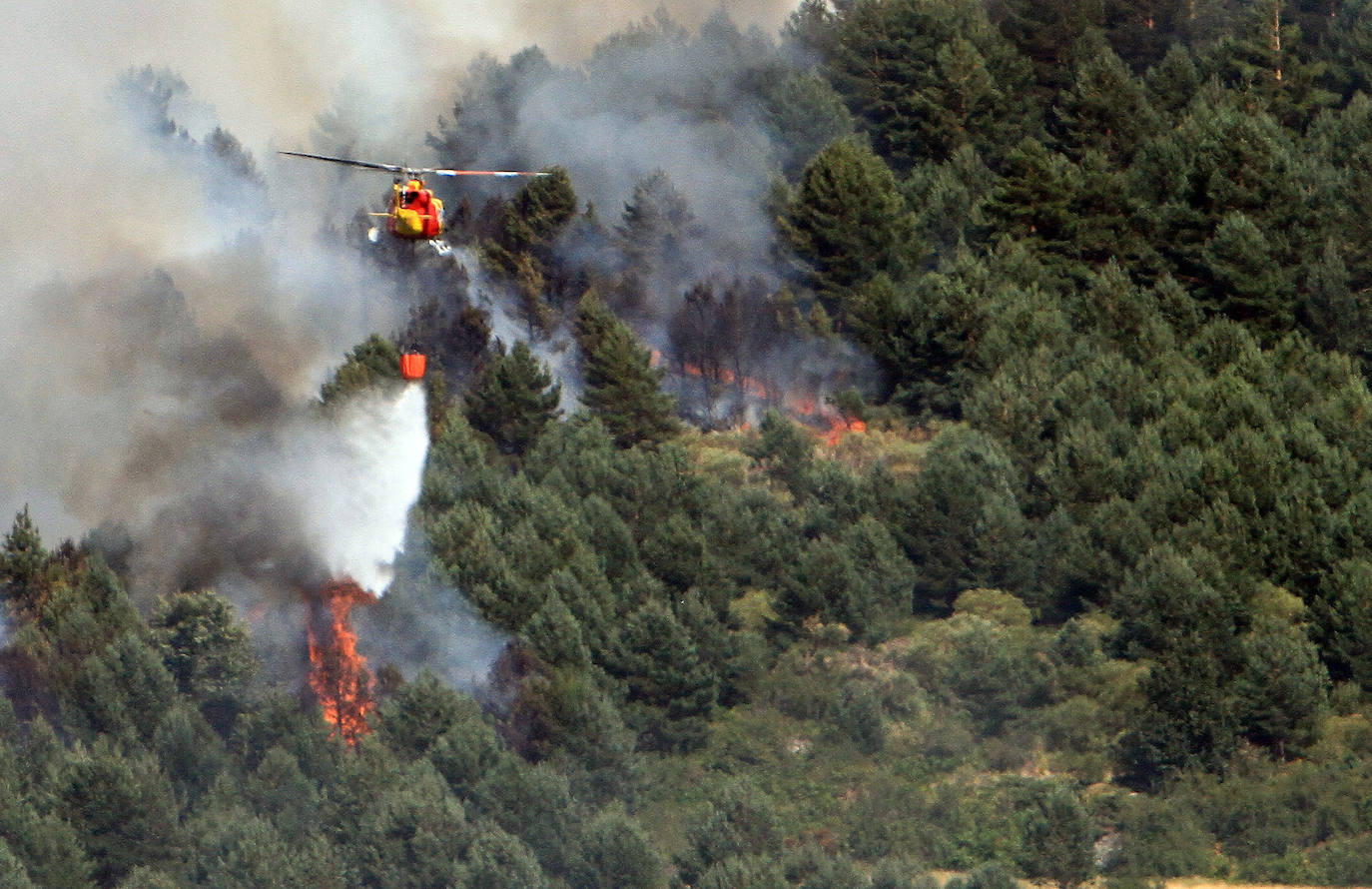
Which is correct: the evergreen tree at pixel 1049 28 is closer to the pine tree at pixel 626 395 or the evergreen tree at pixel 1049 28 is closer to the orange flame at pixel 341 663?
the pine tree at pixel 626 395

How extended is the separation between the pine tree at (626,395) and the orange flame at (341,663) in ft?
36.1

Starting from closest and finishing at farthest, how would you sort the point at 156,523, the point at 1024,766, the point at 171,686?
the point at 1024,766 → the point at 171,686 → the point at 156,523

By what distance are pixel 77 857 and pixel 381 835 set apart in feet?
23.5

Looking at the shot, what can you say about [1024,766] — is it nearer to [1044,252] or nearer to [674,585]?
[674,585]

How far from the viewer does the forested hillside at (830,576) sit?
163 ft

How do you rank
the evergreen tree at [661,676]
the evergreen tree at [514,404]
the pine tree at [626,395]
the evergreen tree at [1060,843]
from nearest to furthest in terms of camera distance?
the evergreen tree at [1060,843], the evergreen tree at [661,676], the evergreen tree at [514,404], the pine tree at [626,395]

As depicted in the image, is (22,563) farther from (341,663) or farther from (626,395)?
(626,395)

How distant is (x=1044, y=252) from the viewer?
7569 centimetres

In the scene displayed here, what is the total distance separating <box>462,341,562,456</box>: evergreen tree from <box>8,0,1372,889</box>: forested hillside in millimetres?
155

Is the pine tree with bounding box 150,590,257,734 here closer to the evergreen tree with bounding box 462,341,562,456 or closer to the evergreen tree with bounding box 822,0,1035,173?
the evergreen tree with bounding box 462,341,562,456

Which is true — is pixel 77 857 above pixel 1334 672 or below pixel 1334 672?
above

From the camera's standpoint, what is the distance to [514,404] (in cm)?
6794

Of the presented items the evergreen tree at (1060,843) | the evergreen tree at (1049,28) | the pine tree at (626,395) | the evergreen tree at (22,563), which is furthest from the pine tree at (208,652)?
the evergreen tree at (1049,28)

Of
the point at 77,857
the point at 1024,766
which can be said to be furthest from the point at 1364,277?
the point at 77,857
